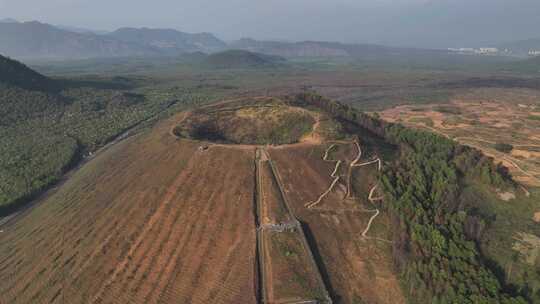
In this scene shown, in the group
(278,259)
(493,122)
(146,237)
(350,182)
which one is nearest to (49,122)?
(146,237)

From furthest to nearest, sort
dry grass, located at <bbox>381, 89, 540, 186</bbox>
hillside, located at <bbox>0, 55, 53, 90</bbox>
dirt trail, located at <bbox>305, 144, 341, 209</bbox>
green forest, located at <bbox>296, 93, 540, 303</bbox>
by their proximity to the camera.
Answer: hillside, located at <bbox>0, 55, 53, 90</bbox>, dry grass, located at <bbox>381, 89, 540, 186</bbox>, dirt trail, located at <bbox>305, 144, 341, 209</bbox>, green forest, located at <bbox>296, 93, 540, 303</bbox>

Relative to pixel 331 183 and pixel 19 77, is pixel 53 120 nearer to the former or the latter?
pixel 19 77

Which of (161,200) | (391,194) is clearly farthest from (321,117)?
(161,200)

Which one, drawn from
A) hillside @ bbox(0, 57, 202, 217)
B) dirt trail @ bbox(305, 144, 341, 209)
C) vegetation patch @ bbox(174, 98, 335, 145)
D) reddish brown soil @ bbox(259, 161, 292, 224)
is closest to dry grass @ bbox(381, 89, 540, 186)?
dirt trail @ bbox(305, 144, 341, 209)

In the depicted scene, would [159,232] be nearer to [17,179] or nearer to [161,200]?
[161,200]

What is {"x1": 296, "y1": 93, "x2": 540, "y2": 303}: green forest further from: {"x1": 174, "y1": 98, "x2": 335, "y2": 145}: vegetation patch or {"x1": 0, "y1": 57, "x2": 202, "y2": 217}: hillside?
{"x1": 0, "y1": 57, "x2": 202, "y2": 217}: hillside
